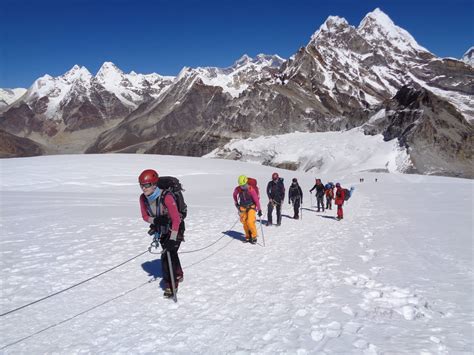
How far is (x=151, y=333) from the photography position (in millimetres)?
6203

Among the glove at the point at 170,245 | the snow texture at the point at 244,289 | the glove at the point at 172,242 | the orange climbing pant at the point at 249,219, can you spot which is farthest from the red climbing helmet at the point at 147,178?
the orange climbing pant at the point at 249,219

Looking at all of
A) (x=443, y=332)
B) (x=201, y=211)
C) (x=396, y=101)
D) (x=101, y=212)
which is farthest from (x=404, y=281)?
(x=396, y=101)

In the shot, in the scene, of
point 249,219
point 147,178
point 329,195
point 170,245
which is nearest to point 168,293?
point 170,245

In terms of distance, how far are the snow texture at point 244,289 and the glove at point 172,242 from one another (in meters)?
0.99

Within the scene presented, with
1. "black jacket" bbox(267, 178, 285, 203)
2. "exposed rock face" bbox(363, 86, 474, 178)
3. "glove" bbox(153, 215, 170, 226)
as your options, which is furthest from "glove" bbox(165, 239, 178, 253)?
"exposed rock face" bbox(363, 86, 474, 178)

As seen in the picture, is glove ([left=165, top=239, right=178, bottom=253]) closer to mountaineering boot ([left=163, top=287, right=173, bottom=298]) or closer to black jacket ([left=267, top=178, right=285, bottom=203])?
mountaineering boot ([left=163, top=287, right=173, bottom=298])

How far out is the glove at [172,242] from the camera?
7480 mm

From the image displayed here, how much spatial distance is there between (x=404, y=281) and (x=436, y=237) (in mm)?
5546

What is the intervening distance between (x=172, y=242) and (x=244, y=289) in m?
1.79

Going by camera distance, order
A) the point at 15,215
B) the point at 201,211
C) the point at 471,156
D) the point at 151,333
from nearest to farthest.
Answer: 1. the point at 151,333
2. the point at 15,215
3. the point at 201,211
4. the point at 471,156

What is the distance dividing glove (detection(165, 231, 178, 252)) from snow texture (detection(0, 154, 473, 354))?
0.99 m

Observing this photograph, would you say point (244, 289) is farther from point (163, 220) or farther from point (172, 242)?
point (163, 220)

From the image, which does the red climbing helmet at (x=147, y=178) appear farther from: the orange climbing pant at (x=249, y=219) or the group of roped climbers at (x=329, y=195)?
the group of roped climbers at (x=329, y=195)

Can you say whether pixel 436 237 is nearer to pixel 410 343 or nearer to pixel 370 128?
pixel 410 343
